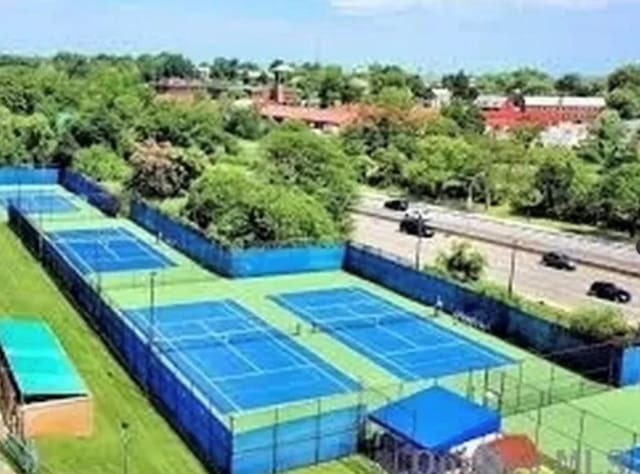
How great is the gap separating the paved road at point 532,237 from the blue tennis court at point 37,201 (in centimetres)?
2000

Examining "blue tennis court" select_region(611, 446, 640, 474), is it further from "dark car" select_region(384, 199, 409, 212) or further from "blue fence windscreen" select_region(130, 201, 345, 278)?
"dark car" select_region(384, 199, 409, 212)

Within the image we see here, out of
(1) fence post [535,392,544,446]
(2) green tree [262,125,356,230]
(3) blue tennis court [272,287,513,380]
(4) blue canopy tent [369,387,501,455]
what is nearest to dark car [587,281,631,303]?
(3) blue tennis court [272,287,513,380]

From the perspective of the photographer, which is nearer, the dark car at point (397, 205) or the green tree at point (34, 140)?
the dark car at point (397, 205)

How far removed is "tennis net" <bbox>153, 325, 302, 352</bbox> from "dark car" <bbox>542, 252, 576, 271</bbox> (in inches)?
737

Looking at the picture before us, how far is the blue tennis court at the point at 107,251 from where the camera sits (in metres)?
45.3

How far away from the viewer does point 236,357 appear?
32.4m

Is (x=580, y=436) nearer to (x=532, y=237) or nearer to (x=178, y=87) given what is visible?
(x=532, y=237)

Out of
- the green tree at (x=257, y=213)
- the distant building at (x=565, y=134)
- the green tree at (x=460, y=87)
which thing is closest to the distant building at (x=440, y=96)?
the green tree at (x=460, y=87)

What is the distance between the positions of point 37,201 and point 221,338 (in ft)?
111

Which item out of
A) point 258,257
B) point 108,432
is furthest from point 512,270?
point 108,432

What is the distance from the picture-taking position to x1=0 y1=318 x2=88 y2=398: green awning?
2486 centimetres

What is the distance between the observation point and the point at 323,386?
2961 centimetres

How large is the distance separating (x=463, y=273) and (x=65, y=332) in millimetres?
18375

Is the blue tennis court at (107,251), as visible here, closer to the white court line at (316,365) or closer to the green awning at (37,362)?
the white court line at (316,365)
